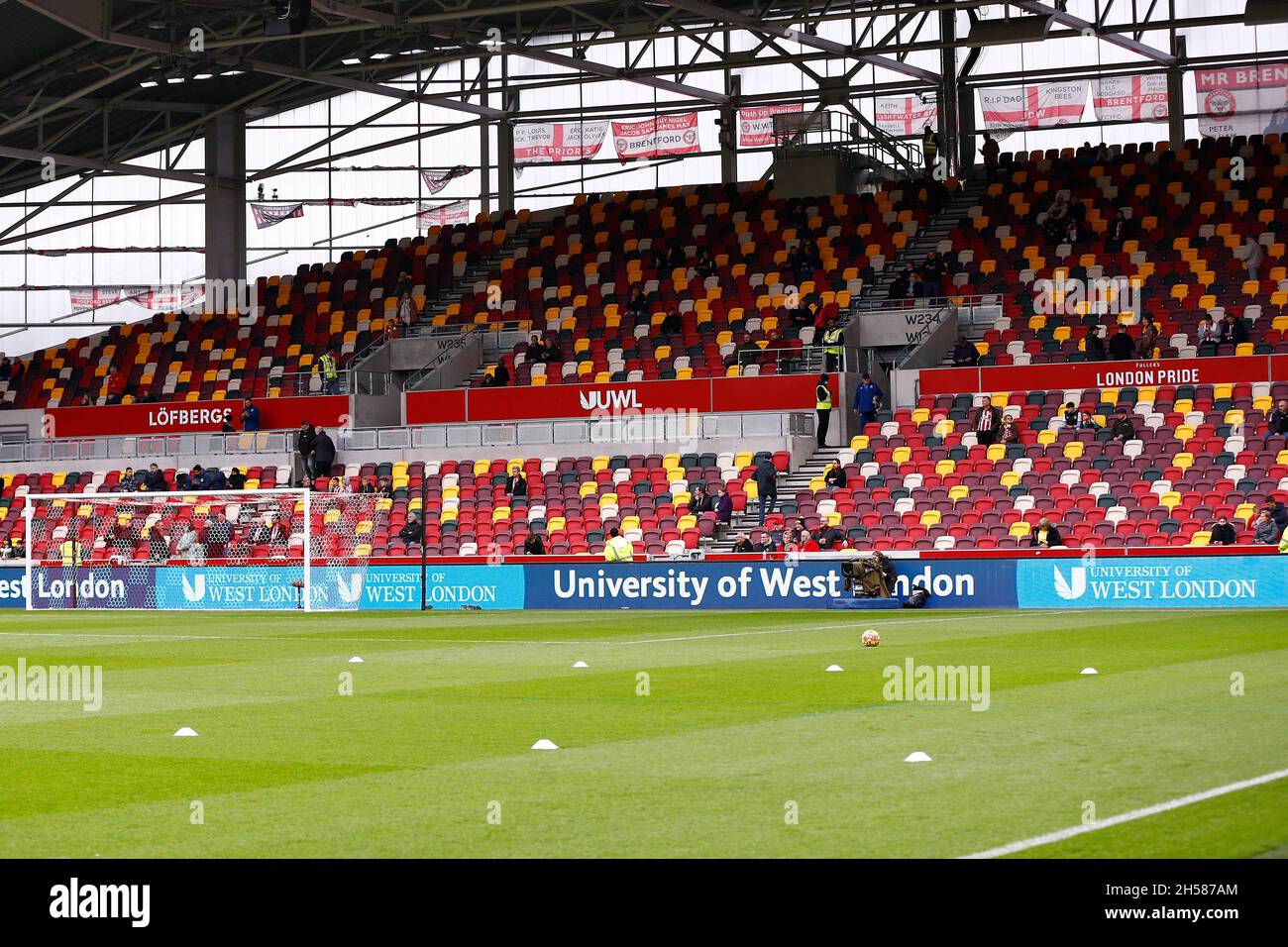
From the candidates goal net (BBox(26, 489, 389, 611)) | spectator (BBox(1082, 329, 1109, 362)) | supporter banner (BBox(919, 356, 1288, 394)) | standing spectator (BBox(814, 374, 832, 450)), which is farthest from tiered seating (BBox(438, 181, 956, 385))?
goal net (BBox(26, 489, 389, 611))

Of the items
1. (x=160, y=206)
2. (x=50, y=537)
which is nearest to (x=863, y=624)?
(x=50, y=537)

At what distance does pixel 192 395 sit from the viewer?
48.3 metres

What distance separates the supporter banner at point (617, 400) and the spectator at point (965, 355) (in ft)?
9.40

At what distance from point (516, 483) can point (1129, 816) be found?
30.5 m

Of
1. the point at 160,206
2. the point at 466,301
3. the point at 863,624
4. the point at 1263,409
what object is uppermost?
the point at 160,206

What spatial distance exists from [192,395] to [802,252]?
17.4 metres

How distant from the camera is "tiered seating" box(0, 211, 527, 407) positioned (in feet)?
160

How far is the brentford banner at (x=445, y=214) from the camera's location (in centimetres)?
5775

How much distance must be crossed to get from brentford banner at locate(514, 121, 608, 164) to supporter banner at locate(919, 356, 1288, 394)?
825 inches

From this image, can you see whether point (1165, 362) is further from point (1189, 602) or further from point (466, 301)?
point (466, 301)

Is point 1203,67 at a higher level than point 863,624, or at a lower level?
higher

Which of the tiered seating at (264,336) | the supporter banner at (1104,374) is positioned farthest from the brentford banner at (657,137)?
the supporter banner at (1104,374)

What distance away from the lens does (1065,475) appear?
33344 millimetres

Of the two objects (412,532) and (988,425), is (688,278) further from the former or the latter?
(988,425)
